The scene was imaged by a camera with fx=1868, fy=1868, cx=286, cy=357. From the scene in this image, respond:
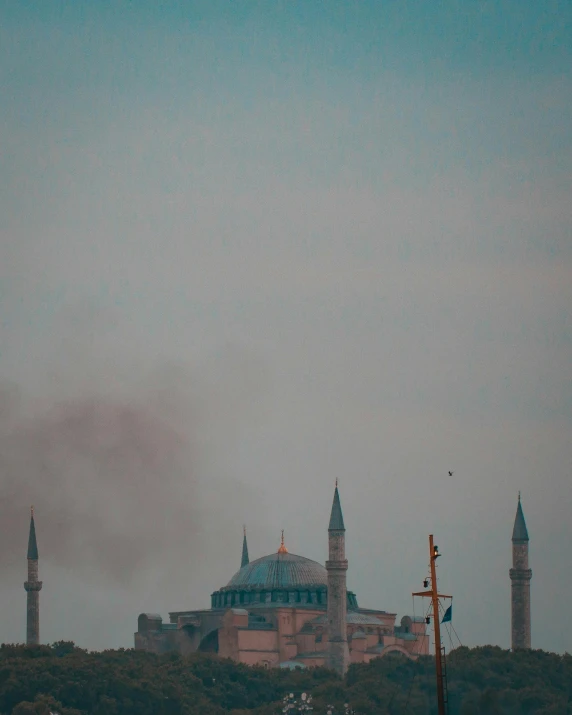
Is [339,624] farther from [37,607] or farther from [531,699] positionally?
[531,699]

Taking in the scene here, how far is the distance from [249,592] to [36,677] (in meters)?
40.2

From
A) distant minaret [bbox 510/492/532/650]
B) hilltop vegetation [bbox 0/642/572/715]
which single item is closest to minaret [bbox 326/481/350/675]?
hilltop vegetation [bbox 0/642/572/715]

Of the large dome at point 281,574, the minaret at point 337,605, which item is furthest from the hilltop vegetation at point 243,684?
the large dome at point 281,574

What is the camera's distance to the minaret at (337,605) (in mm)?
113062

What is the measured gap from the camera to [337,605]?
11356 centimetres

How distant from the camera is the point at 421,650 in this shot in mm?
123750

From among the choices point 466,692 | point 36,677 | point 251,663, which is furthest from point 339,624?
point 466,692

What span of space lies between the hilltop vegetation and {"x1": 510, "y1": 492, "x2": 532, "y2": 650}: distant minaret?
28.2 feet

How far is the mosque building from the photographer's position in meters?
115

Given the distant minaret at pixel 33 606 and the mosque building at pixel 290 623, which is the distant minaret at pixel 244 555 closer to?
the mosque building at pixel 290 623

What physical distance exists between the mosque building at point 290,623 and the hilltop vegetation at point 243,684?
9242 millimetres

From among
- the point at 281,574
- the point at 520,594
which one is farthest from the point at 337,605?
the point at 281,574

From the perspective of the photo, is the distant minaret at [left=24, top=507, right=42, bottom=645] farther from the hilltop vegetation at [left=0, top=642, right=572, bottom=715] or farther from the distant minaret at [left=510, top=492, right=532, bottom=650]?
the distant minaret at [left=510, top=492, right=532, bottom=650]

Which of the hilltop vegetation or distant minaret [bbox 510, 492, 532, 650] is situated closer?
the hilltop vegetation
